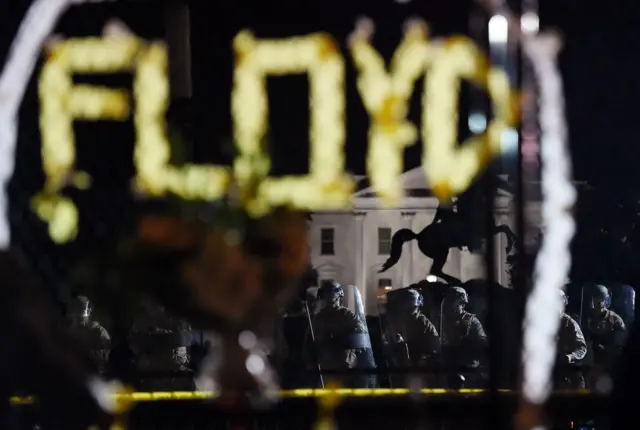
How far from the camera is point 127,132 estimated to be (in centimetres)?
386

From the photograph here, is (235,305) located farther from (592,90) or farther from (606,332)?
(606,332)

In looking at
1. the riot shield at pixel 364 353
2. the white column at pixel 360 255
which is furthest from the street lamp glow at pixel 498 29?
the white column at pixel 360 255

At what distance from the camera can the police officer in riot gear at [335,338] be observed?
479cm

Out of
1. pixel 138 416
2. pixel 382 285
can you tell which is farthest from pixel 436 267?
pixel 138 416

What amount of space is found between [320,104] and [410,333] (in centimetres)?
234

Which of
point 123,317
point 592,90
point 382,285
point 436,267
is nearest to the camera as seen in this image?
point 123,317

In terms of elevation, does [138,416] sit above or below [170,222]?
below

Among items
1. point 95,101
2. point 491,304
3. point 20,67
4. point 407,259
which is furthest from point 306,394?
point 407,259

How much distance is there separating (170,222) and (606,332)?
360 cm

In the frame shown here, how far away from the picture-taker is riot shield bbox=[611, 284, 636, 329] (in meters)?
5.44

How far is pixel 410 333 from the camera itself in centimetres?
502

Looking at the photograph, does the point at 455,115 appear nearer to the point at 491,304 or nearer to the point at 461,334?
the point at 491,304

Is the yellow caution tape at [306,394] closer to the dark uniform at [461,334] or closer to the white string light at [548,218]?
the white string light at [548,218]

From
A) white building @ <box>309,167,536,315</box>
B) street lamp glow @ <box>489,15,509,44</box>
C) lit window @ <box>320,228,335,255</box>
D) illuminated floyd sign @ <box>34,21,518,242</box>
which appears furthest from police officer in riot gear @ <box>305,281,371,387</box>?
street lamp glow @ <box>489,15,509,44</box>
